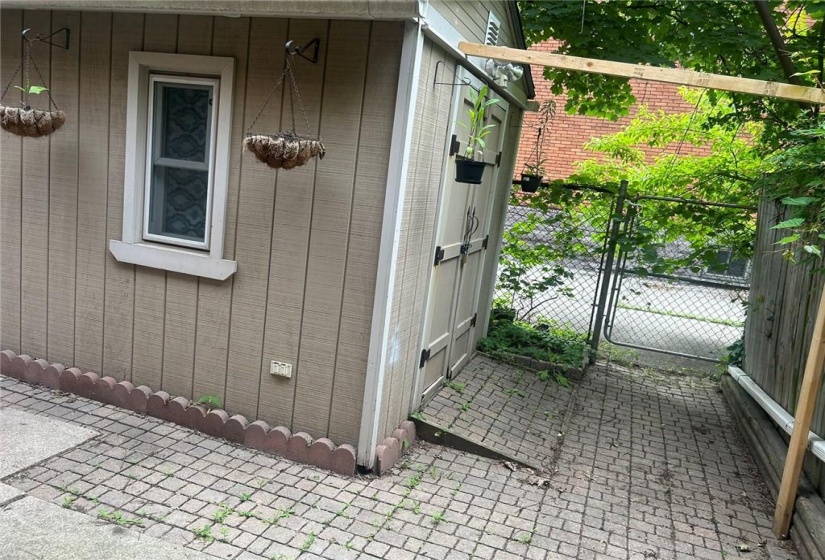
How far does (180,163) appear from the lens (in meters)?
3.83

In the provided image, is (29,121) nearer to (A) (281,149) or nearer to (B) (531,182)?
(A) (281,149)

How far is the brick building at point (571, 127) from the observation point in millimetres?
11555

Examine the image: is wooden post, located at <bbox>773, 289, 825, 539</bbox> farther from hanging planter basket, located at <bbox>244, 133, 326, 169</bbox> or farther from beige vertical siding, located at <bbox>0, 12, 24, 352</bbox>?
beige vertical siding, located at <bbox>0, 12, 24, 352</bbox>

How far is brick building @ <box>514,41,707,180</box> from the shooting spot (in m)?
11.6

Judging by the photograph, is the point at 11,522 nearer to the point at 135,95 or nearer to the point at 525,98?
the point at 135,95

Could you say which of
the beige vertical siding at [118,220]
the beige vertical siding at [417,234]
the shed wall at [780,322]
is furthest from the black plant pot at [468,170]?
the beige vertical siding at [118,220]

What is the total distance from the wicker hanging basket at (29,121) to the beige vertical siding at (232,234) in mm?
321

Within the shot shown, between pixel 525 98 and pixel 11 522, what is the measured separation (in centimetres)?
508

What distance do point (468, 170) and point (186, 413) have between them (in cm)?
237

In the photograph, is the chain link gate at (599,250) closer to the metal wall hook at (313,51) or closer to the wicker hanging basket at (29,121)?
the metal wall hook at (313,51)

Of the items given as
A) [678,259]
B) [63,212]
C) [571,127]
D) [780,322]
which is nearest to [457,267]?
[780,322]

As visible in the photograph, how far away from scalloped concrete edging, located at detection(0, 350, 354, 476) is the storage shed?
0.25 ft

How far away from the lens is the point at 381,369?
11.4 ft

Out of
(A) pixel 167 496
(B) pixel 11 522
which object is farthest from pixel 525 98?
(B) pixel 11 522
